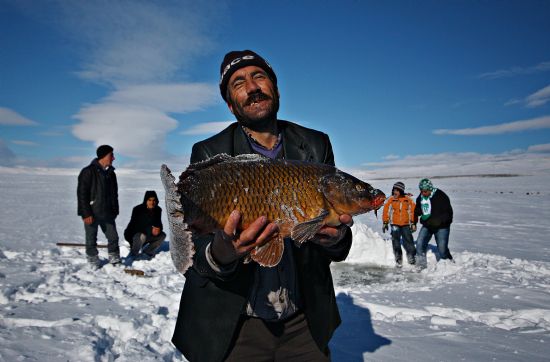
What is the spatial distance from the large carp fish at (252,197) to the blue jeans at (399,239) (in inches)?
272

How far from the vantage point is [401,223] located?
8.29 metres

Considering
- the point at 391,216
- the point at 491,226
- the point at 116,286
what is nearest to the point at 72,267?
the point at 116,286

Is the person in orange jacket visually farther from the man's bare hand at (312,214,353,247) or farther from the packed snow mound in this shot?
the man's bare hand at (312,214,353,247)

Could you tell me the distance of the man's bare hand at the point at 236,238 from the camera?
Answer: 1.60 m

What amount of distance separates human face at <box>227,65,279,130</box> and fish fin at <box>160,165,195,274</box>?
677 millimetres

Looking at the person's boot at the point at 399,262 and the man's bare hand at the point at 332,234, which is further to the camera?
the person's boot at the point at 399,262

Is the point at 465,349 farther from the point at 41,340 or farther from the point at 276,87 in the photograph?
the point at 41,340

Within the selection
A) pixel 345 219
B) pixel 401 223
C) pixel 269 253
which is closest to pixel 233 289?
pixel 269 253

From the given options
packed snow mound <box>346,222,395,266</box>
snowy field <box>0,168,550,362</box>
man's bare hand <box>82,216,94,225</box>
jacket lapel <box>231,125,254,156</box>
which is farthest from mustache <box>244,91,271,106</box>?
packed snow mound <box>346,222,395,266</box>

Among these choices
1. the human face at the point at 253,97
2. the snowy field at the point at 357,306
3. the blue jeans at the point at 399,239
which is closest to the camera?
the human face at the point at 253,97

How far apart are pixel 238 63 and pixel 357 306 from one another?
400cm

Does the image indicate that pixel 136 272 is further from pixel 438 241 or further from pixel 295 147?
pixel 438 241

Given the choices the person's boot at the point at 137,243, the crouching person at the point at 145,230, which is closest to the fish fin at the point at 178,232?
the crouching person at the point at 145,230

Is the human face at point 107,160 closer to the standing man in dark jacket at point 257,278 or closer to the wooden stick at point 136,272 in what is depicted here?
the wooden stick at point 136,272
